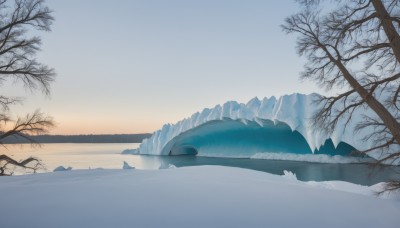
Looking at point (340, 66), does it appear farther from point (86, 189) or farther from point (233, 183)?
point (86, 189)

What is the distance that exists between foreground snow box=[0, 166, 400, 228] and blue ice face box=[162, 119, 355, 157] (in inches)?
786

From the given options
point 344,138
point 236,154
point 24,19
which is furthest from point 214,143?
point 24,19

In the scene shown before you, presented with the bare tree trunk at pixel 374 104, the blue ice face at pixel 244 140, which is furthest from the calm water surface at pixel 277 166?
the blue ice face at pixel 244 140

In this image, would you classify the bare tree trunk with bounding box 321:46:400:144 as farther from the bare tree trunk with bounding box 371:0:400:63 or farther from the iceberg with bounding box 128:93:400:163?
the iceberg with bounding box 128:93:400:163

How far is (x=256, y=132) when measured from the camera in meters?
29.0

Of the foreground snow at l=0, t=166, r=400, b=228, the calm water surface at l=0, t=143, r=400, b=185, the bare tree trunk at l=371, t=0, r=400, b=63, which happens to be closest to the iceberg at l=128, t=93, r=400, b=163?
the calm water surface at l=0, t=143, r=400, b=185

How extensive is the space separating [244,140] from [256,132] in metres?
1.99

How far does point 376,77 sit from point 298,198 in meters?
2.63

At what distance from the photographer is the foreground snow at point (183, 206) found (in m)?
2.99

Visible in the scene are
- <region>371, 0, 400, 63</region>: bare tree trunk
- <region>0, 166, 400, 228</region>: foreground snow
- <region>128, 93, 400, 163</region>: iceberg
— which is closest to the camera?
<region>0, 166, 400, 228</region>: foreground snow

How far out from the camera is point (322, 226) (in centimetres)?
306

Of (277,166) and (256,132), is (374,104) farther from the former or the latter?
(256,132)

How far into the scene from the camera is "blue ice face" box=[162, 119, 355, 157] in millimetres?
26144

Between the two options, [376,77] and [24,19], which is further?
[24,19]
